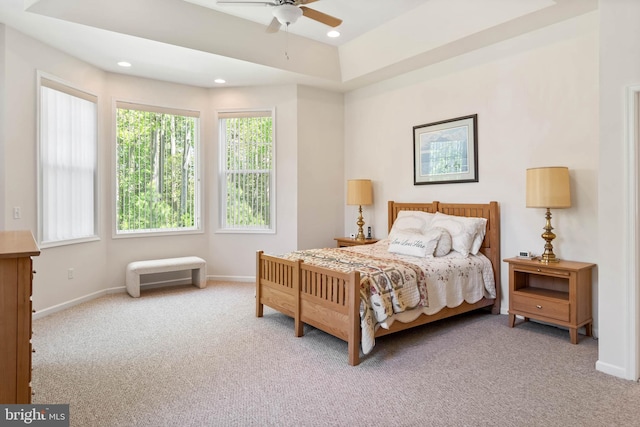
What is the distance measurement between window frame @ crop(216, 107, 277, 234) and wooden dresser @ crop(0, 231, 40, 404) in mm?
4050

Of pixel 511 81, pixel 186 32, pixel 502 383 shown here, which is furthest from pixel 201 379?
pixel 511 81

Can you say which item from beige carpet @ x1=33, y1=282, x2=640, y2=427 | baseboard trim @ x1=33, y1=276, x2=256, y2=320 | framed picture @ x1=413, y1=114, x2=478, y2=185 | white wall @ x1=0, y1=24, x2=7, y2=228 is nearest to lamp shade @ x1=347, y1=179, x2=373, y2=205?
framed picture @ x1=413, y1=114, x2=478, y2=185

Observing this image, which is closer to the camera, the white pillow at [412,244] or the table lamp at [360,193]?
the white pillow at [412,244]

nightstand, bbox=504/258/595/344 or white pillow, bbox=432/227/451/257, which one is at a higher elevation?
white pillow, bbox=432/227/451/257

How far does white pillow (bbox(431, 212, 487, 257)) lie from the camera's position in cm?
399

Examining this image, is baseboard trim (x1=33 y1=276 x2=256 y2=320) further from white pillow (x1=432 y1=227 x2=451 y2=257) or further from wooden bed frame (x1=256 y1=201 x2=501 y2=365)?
white pillow (x1=432 y1=227 x2=451 y2=257)

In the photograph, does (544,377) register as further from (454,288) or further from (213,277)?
(213,277)

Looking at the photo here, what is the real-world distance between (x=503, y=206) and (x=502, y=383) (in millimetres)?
2092

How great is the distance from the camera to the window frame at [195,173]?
16.6ft

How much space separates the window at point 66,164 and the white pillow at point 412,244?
373cm

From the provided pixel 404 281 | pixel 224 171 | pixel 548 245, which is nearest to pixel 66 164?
pixel 224 171

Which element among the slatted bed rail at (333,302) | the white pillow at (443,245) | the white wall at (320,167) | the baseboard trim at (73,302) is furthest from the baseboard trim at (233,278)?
the white pillow at (443,245)

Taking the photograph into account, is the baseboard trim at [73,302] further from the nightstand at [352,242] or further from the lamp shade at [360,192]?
the lamp shade at [360,192]

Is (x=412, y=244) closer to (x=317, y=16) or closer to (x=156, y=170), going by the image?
(x=317, y=16)
